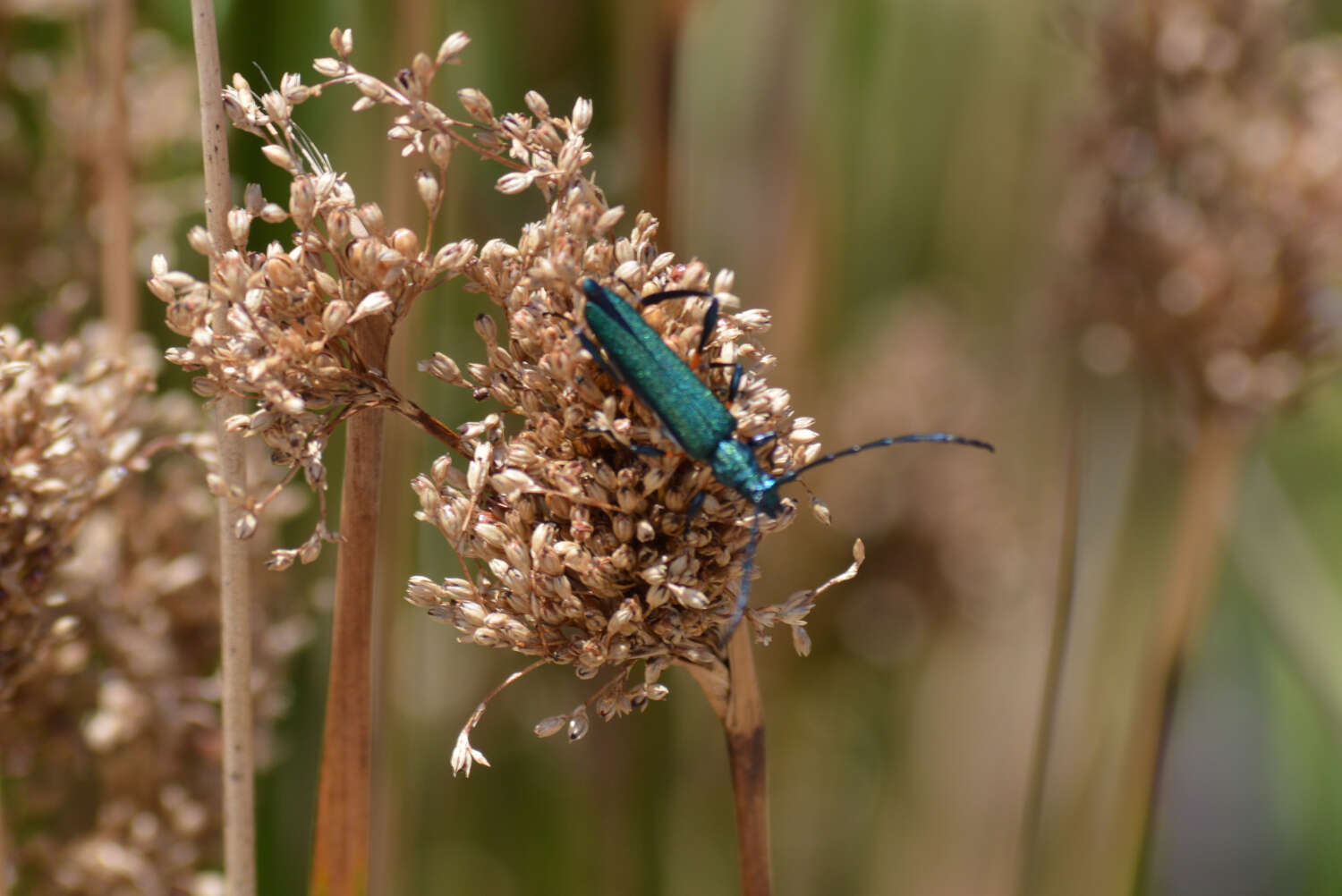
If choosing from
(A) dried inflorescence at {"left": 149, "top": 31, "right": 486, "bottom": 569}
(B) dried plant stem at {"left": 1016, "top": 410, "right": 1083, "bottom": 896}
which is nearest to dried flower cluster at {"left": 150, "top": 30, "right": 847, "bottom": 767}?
(A) dried inflorescence at {"left": 149, "top": 31, "right": 486, "bottom": 569}

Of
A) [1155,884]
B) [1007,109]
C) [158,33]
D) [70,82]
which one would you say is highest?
[1007,109]

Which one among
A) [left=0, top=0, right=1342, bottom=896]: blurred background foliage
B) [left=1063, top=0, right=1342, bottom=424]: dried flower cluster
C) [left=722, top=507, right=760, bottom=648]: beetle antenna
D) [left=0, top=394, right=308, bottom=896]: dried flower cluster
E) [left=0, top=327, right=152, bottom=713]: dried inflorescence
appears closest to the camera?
[left=722, top=507, right=760, bottom=648]: beetle antenna

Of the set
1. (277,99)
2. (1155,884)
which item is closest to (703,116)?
(277,99)

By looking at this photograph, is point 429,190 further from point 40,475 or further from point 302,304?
point 40,475

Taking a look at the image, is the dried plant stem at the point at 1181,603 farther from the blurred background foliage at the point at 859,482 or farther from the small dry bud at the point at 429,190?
the small dry bud at the point at 429,190

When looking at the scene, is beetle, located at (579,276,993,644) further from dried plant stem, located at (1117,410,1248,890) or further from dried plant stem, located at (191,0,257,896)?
dried plant stem, located at (1117,410,1248,890)

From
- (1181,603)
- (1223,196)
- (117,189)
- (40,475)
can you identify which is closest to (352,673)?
(40,475)

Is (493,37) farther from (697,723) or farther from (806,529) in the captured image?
(697,723)
